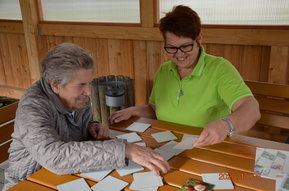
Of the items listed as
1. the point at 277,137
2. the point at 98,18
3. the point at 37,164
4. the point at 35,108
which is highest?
the point at 98,18

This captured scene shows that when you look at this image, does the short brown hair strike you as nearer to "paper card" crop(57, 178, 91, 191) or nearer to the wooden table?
the wooden table

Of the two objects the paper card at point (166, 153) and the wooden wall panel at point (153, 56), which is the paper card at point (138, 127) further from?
the wooden wall panel at point (153, 56)

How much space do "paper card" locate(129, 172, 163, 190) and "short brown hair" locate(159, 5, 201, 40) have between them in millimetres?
873

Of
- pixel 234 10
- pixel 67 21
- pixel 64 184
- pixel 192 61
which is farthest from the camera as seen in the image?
pixel 67 21

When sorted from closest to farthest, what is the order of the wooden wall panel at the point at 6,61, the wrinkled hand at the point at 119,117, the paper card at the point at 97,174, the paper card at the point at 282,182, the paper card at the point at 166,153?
the paper card at the point at 282,182
the paper card at the point at 97,174
the paper card at the point at 166,153
the wrinkled hand at the point at 119,117
the wooden wall panel at the point at 6,61

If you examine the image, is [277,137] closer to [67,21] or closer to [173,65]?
[173,65]

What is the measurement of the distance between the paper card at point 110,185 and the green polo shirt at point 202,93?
0.77m

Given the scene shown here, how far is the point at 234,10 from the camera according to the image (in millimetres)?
2918

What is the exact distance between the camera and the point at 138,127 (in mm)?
1805

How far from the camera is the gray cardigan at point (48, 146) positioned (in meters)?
1.27

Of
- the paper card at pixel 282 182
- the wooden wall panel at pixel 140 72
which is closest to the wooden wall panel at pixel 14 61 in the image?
the wooden wall panel at pixel 140 72

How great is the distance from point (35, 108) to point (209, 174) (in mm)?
860

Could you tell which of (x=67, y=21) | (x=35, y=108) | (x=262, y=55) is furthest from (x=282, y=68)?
(x=67, y=21)
